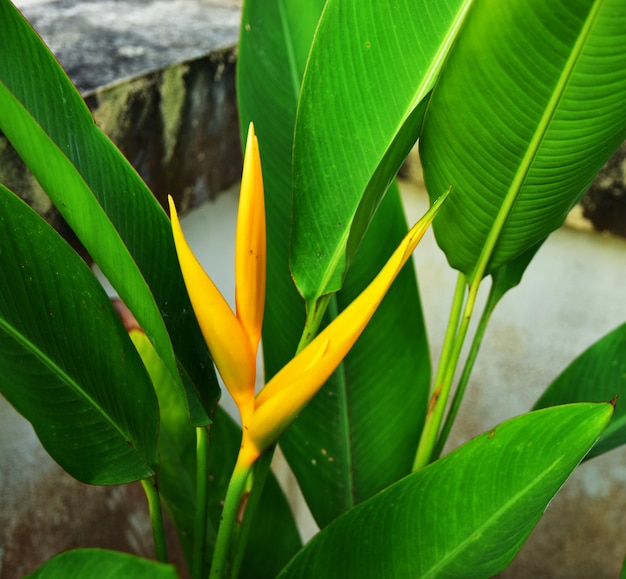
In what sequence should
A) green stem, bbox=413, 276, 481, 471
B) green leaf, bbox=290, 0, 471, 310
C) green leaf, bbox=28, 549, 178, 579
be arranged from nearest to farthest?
green leaf, bbox=28, 549, 178, 579
green leaf, bbox=290, 0, 471, 310
green stem, bbox=413, 276, 481, 471

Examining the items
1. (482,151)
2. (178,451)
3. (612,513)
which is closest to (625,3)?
(482,151)

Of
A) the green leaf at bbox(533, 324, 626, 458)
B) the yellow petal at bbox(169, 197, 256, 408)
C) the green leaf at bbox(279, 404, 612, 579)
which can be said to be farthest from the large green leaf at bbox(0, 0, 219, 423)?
the green leaf at bbox(533, 324, 626, 458)

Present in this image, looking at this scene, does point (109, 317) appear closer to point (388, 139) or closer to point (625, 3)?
point (388, 139)

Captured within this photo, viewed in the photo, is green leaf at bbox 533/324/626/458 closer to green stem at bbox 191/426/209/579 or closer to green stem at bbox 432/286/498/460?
green stem at bbox 432/286/498/460

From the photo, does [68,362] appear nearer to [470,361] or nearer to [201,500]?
[201,500]

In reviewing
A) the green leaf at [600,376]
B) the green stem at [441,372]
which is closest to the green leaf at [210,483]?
the green stem at [441,372]

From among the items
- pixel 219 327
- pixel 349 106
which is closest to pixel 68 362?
pixel 219 327
